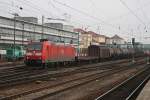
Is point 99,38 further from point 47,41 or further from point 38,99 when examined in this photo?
point 38,99

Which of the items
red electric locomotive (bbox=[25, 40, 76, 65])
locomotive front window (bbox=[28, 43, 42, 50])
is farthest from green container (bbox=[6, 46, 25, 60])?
locomotive front window (bbox=[28, 43, 42, 50])

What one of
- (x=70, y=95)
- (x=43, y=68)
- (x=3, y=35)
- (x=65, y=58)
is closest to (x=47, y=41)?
(x=43, y=68)

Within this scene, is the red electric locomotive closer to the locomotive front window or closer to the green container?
the locomotive front window

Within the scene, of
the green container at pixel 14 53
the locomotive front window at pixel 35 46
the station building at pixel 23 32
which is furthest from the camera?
the station building at pixel 23 32

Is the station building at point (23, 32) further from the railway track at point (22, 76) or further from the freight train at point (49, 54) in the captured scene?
the railway track at point (22, 76)

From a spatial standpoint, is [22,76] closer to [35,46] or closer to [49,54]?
[35,46]

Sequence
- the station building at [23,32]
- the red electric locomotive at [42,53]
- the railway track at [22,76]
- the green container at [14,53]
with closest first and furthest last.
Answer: the railway track at [22,76], the red electric locomotive at [42,53], the green container at [14,53], the station building at [23,32]

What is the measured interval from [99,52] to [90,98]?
4248 cm

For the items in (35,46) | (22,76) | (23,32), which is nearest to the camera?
(22,76)

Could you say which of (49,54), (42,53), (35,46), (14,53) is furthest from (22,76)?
(14,53)

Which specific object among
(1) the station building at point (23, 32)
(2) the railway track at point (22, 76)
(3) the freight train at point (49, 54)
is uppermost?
(1) the station building at point (23, 32)

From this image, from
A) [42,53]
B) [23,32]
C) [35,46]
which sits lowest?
[42,53]

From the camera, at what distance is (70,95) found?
15758 millimetres

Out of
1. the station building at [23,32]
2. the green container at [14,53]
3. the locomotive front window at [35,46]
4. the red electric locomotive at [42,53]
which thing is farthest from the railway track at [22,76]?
the station building at [23,32]
